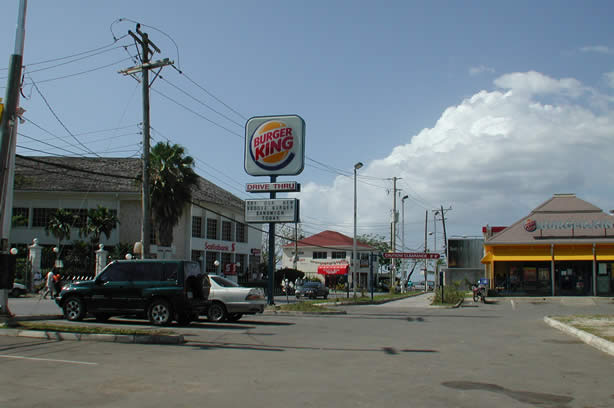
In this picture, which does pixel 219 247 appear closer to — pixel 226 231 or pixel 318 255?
pixel 226 231

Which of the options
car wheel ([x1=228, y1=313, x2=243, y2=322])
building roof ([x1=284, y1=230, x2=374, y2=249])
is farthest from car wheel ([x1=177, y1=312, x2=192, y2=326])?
building roof ([x1=284, y1=230, x2=374, y2=249])

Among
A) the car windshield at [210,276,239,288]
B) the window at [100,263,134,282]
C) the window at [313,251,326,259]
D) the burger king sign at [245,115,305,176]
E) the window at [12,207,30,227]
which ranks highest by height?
the burger king sign at [245,115,305,176]

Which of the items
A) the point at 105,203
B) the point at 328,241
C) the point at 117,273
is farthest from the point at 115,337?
the point at 328,241

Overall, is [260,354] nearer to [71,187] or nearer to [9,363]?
[9,363]

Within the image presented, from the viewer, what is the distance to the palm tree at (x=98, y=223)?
137 ft

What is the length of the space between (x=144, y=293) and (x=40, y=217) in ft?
113

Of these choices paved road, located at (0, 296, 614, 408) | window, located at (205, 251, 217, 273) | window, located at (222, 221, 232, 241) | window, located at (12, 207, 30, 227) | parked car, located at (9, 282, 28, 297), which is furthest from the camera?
window, located at (222, 221, 232, 241)

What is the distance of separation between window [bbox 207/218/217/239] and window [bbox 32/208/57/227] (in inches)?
499

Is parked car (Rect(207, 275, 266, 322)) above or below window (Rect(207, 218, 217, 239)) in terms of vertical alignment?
below

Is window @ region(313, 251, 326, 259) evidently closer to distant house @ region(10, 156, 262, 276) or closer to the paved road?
distant house @ region(10, 156, 262, 276)

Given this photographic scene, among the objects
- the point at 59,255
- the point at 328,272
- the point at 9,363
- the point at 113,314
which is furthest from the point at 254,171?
the point at 328,272

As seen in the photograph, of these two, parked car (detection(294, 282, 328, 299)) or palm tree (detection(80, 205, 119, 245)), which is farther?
parked car (detection(294, 282, 328, 299))

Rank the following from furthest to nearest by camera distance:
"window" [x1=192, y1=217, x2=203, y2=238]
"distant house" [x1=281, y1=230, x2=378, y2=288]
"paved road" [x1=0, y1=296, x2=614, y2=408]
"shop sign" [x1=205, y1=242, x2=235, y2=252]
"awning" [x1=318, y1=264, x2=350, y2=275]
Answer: "distant house" [x1=281, y1=230, x2=378, y2=288]
"awning" [x1=318, y1=264, x2=350, y2=275]
"shop sign" [x1=205, y1=242, x2=235, y2=252]
"window" [x1=192, y1=217, x2=203, y2=238]
"paved road" [x1=0, y1=296, x2=614, y2=408]

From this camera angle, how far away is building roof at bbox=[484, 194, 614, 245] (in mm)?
40750
